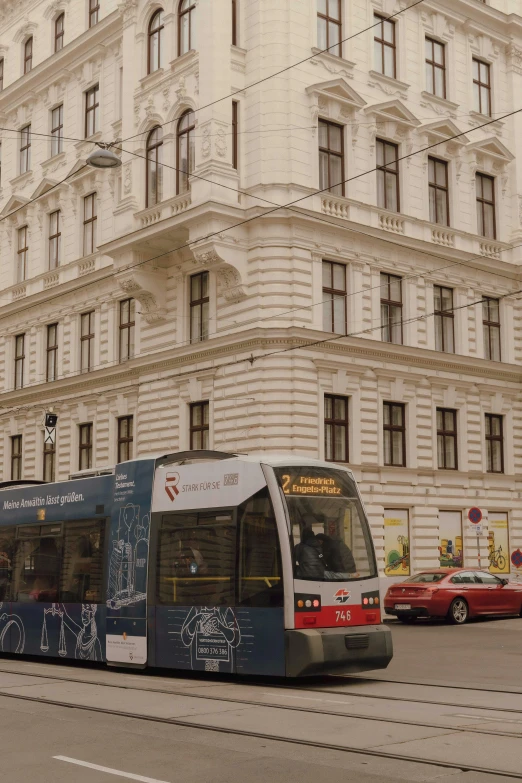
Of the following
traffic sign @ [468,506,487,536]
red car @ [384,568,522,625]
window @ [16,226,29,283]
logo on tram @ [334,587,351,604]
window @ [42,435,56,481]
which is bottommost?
red car @ [384,568,522,625]

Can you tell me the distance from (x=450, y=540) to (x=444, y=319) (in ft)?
22.8

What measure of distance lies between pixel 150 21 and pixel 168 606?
23.7m

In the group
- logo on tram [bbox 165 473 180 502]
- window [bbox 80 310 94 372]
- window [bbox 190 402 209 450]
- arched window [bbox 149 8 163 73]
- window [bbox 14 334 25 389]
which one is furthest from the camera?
window [bbox 14 334 25 389]

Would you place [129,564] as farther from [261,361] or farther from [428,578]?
[261,361]

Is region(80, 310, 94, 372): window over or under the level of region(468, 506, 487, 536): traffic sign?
over

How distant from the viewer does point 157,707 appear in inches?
456

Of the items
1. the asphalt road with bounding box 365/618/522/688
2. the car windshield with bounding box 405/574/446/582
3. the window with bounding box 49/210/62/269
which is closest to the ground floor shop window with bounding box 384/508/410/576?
the car windshield with bounding box 405/574/446/582

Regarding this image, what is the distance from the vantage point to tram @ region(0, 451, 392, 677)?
43.7 ft

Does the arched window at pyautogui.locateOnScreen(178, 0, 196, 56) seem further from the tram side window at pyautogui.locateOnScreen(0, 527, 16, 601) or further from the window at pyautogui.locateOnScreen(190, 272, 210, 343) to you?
the tram side window at pyautogui.locateOnScreen(0, 527, 16, 601)

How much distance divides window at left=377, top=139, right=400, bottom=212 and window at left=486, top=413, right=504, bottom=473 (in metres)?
7.65

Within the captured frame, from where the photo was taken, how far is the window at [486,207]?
3491 cm

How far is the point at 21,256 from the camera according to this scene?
4047 centimetres

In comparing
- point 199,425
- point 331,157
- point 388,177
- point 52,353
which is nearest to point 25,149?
point 52,353

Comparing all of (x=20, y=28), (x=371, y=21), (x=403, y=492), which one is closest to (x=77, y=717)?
(x=403, y=492)
